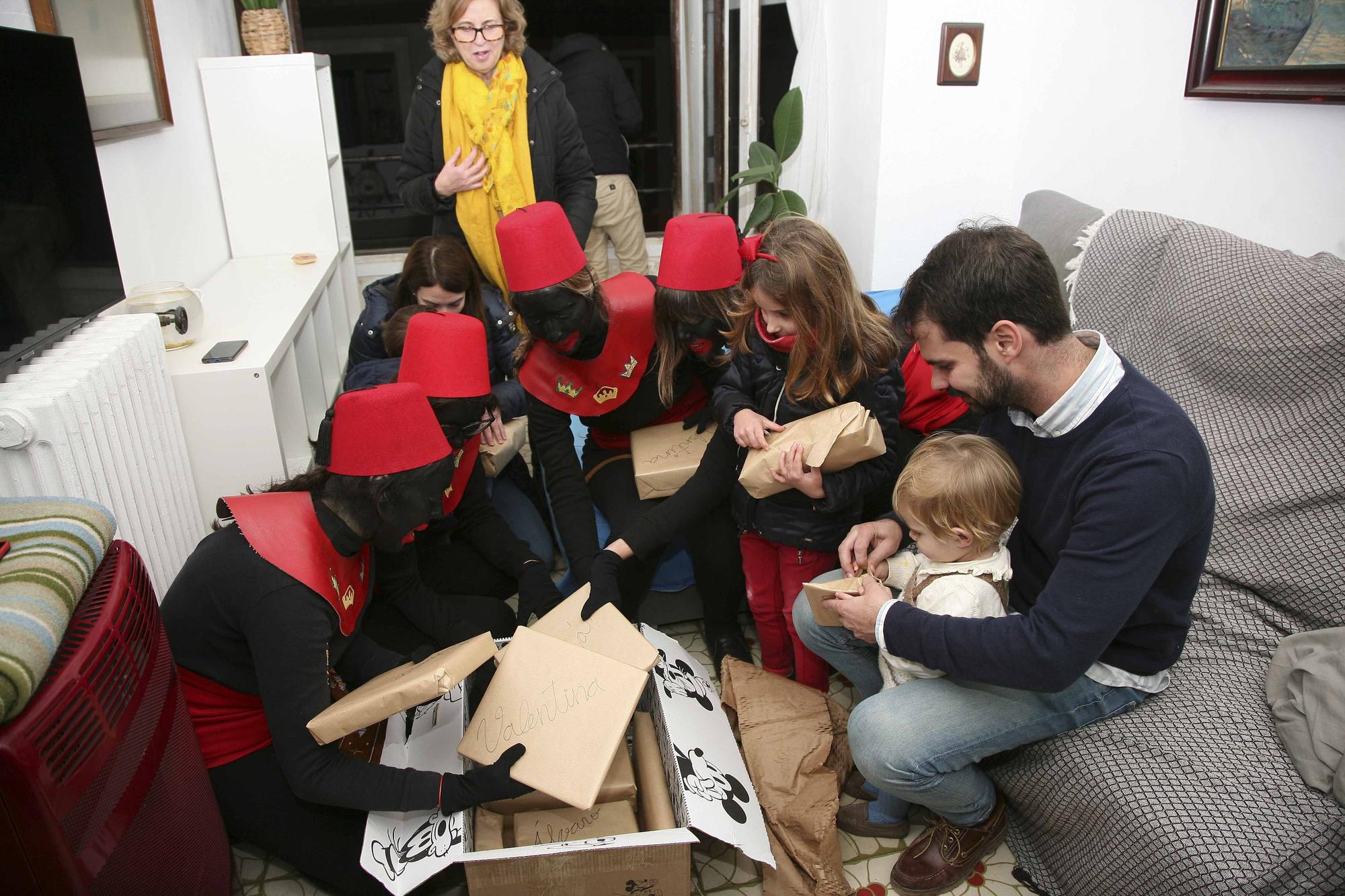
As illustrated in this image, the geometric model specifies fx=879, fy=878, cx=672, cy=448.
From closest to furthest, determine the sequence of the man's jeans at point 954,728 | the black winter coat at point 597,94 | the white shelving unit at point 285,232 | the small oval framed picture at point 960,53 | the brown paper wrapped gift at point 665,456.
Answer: the man's jeans at point 954,728 → the brown paper wrapped gift at point 665,456 → the white shelving unit at point 285,232 → the small oval framed picture at point 960,53 → the black winter coat at point 597,94

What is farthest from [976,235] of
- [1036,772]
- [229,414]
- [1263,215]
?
[229,414]

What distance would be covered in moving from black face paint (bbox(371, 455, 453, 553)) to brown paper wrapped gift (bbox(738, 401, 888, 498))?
596 mm

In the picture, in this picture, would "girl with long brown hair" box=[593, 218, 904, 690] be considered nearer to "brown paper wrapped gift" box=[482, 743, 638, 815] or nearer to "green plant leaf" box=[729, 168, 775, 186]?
"brown paper wrapped gift" box=[482, 743, 638, 815]

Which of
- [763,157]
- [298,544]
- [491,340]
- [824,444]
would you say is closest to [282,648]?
[298,544]

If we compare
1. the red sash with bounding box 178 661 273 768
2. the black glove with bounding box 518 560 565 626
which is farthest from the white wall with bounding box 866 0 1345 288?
the red sash with bounding box 178 661 273 768

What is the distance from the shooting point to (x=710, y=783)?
1464 mm

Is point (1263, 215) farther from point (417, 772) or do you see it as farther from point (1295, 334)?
point (417, 772)

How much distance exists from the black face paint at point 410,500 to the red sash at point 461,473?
1.39 feet

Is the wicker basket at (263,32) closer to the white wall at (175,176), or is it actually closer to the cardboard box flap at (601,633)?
the white wall at (175,176)

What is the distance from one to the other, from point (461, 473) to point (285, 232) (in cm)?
199

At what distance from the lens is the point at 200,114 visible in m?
3.19

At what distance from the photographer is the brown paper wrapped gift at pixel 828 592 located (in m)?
1.49

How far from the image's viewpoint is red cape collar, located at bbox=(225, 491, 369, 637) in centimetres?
133

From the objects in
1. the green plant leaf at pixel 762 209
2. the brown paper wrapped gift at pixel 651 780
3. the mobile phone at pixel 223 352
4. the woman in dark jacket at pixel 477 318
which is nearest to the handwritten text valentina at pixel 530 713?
the brown paper wrapped gift at pixel 651 780
